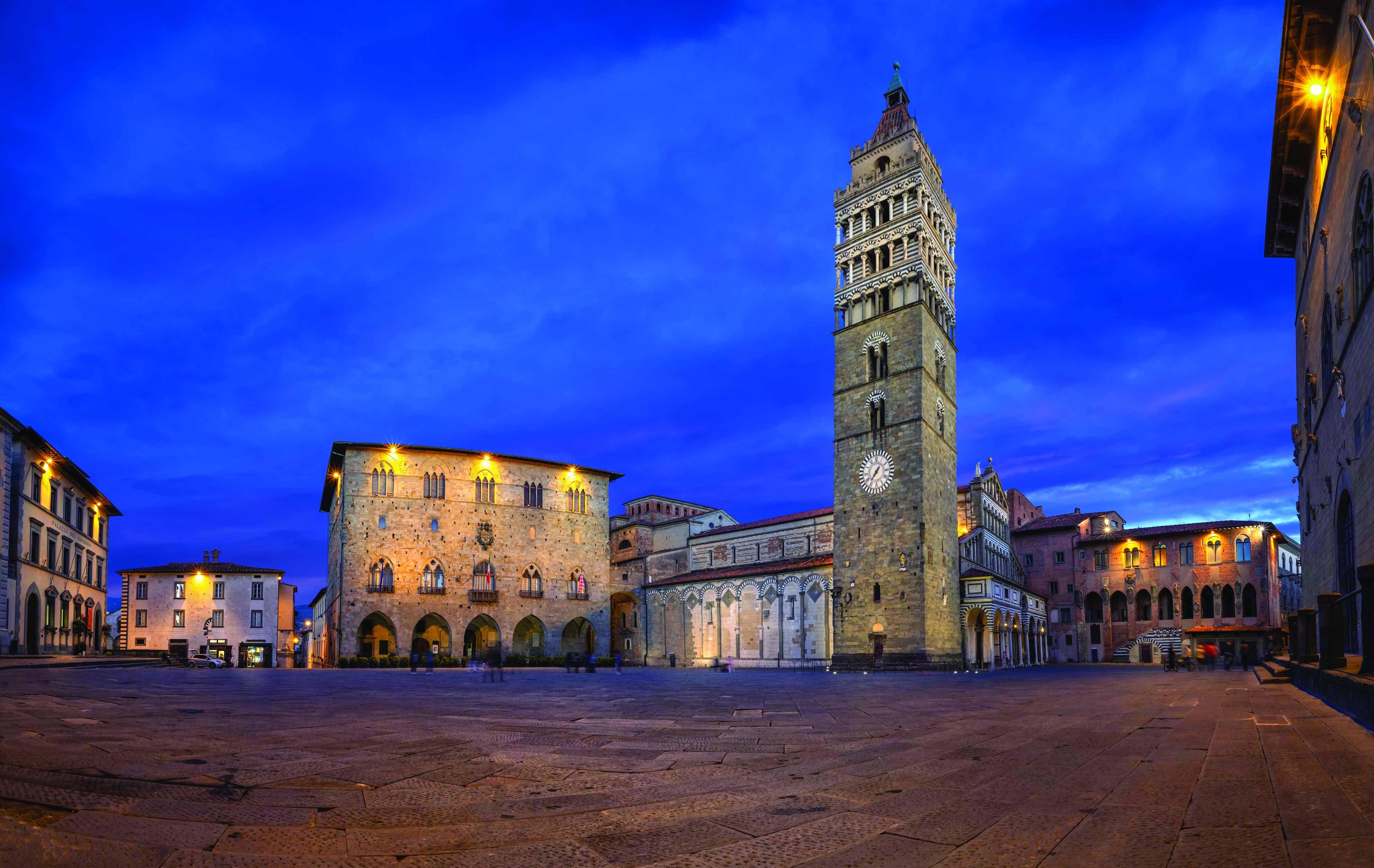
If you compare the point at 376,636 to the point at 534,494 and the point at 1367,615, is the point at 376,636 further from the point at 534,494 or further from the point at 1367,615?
the point at 1367,615

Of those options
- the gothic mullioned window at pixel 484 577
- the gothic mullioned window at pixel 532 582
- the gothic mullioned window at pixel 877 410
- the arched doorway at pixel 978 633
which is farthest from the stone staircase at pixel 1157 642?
the gothic mullioned window at pixel 484 577

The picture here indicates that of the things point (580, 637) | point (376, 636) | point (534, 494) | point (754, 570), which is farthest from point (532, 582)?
point (754, 570)

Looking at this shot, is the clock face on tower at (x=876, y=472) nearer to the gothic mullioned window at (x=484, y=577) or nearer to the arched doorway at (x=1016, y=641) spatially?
the arched doorway at (x=1016, y=641)

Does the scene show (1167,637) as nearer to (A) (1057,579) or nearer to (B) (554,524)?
(A) (1057,579)

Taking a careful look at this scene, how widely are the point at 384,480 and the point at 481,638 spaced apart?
497 inches

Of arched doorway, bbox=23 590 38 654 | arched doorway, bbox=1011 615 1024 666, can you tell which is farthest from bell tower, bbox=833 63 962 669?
arched doorway, bbox=23 590 38 654

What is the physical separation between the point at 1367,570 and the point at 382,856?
1041cm

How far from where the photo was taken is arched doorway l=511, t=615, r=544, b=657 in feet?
176

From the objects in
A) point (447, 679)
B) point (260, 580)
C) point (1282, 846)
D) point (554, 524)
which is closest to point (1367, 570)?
point (1282, 846)

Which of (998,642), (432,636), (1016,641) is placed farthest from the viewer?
(1016,641)

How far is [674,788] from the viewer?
607cm

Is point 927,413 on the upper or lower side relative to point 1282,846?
upper

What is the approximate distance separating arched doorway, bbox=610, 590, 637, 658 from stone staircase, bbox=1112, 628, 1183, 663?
33.6m

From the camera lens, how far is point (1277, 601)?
54781mm
